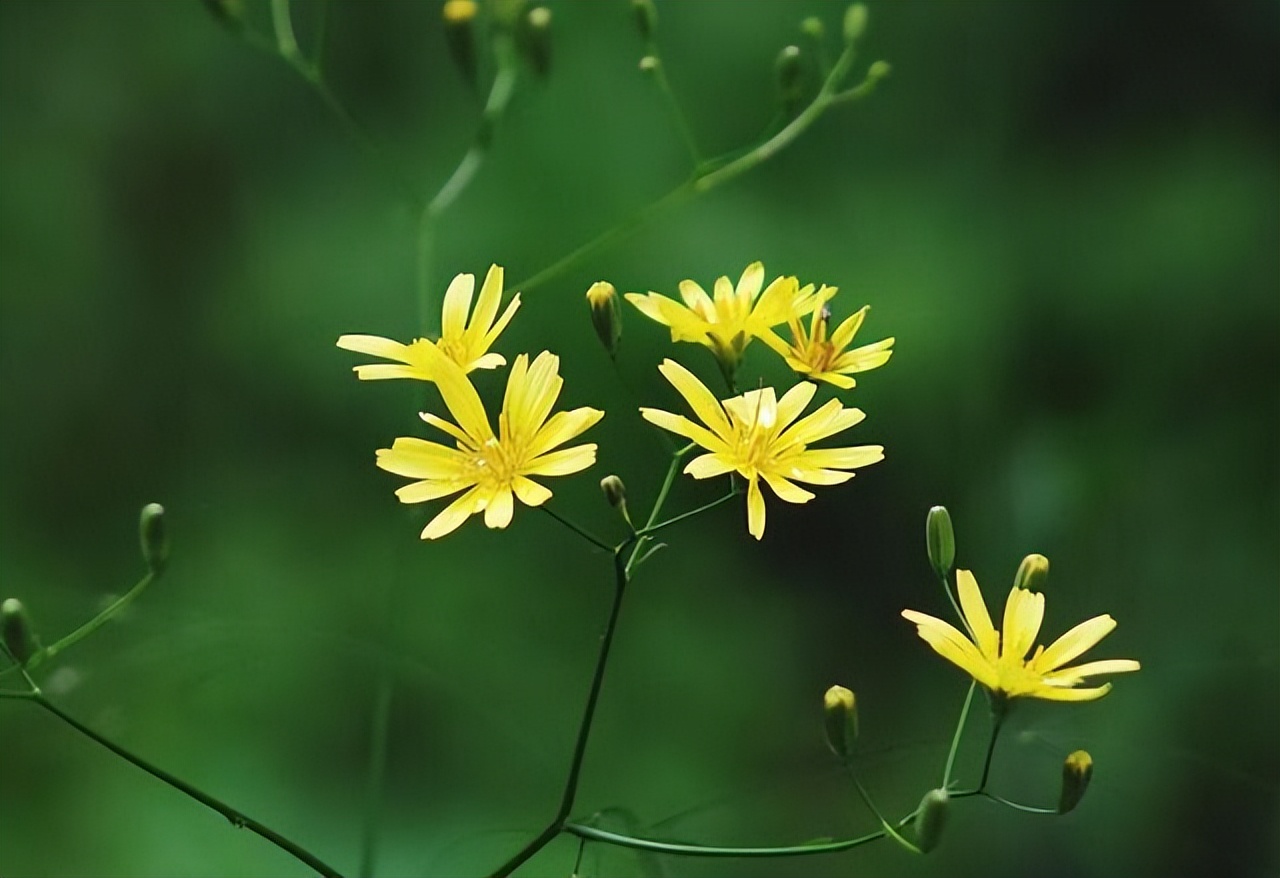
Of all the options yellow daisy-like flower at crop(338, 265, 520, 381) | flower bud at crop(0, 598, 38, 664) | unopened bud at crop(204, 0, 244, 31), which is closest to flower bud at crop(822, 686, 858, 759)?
yellow daisy-like flower at crop(338, 265, 520, 381)

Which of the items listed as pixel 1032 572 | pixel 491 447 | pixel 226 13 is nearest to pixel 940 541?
pixel 1032 572

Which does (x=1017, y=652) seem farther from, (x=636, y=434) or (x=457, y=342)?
(x=636, y=434)

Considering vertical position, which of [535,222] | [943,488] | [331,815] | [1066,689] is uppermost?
[535,222]

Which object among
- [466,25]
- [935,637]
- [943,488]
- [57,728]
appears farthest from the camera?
[943,488]

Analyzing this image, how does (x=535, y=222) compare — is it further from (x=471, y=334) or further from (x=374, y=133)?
(x=471, y=334)

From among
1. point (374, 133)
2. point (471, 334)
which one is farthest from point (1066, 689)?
point (374, 133)

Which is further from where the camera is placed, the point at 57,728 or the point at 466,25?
the point at 57,728

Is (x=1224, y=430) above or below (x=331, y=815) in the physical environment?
above
